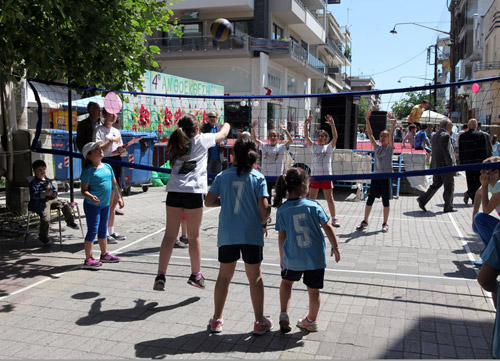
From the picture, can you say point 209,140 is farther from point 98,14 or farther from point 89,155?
point 98,14

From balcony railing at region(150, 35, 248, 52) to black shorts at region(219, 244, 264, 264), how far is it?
3100 cm

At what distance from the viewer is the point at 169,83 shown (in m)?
18.5

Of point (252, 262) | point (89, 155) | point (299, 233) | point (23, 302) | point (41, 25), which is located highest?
point (41, 25)

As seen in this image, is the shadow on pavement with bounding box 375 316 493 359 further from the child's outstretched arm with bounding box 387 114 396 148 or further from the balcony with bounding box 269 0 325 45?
the balcony with bounding box 269 0 325 45

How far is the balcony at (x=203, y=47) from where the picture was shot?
33.8 metres

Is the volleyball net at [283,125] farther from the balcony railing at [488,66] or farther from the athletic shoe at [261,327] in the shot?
the balcony railing at [488,66]

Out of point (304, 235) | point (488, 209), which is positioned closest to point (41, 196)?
point (304, 235)

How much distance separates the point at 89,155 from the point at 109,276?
1.55 meters

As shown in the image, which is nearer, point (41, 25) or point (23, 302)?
point (23, 302)

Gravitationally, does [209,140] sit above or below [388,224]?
above

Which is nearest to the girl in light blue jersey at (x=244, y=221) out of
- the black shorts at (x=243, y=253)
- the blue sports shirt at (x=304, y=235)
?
the black shorts at (x=243, y=253)

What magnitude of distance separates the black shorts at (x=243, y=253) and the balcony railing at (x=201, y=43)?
31.0m

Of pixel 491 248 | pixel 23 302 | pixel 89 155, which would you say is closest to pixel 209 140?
pixel 89 155

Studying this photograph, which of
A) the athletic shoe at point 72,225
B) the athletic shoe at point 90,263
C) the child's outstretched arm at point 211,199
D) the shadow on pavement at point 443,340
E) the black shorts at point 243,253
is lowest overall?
the shadow on pavement at point 443,340
